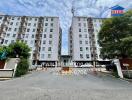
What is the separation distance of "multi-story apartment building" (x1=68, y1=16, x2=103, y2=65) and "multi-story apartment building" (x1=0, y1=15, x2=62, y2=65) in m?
Result: 7.62

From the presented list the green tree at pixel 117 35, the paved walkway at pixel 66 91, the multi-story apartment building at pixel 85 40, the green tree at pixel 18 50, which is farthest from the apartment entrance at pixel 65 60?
the paved walkway at pixel 66 91

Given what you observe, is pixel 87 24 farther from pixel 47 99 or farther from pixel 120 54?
pixel 47 99

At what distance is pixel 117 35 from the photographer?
2300cm

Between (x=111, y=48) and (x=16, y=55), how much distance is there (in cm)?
1618

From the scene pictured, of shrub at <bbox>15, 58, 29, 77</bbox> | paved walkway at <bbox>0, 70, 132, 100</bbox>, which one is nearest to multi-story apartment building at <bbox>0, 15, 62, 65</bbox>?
shrub at <bbox>15, 58, 29, 77</bbox>

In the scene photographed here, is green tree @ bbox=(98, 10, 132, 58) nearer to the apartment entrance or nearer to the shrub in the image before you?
the shrub

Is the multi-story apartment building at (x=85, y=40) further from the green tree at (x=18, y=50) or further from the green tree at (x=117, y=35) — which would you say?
the green tree at (x=117, y=35)

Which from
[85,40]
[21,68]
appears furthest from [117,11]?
[85,40]

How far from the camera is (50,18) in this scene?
68000mm

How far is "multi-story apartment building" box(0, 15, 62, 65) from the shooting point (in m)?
58.7

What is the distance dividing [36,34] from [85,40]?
827 inches

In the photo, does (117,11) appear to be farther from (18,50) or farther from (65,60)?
(65,60)

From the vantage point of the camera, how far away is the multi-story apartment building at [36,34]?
192ft

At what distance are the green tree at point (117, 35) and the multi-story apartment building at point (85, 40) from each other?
116 ft
